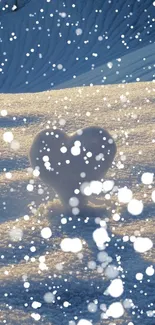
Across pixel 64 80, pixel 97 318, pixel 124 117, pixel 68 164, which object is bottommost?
pixel 97 318

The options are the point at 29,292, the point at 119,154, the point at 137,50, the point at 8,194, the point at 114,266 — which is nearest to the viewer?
the point at 29,292

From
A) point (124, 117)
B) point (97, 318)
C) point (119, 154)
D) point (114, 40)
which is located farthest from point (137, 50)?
point (97, 318)

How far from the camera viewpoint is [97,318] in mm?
3184

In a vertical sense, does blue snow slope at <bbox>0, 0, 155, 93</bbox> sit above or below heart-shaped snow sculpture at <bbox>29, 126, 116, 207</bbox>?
above

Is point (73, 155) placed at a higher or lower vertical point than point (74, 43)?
lower

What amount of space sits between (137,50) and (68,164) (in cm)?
561

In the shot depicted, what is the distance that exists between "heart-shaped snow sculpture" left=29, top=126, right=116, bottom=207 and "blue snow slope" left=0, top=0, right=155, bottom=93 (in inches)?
163

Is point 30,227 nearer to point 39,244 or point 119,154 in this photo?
point 39,244

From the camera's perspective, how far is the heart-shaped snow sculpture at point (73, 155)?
4070 millimetres

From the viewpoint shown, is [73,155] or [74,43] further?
[74,43]

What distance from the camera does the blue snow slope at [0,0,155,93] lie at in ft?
28.7

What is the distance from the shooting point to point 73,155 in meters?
4.09

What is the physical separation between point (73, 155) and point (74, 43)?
5856 mm

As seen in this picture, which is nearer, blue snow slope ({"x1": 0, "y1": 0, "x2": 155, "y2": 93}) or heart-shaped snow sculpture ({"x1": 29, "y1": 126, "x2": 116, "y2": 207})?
heart-shaped snow sculpture ({"x1": 29, "y1": 126, "x2": 116, "y2": 207})
